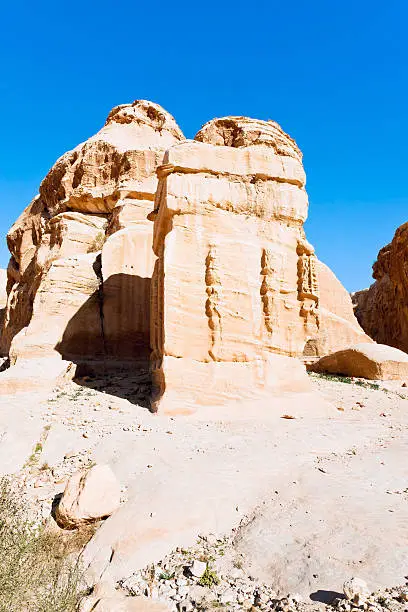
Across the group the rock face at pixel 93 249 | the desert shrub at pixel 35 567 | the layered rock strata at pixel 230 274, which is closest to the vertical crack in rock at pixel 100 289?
the rock face at pixel 93 249

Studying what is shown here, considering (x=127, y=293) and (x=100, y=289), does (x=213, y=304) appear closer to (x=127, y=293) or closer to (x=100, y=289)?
(x=127, y=293)

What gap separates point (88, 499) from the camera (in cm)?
441

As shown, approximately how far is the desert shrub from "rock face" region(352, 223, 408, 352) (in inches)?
787

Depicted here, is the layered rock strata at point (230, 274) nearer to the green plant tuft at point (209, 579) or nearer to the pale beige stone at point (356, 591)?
the green plant tuft at point (209, 579)

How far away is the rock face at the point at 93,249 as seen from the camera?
11.7m

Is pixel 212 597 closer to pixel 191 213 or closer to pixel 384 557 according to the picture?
pixel 384 557

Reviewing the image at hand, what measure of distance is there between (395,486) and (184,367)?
458 centimetres

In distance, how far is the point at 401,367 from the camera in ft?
41.4

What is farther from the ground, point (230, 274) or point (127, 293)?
point (127, 293)

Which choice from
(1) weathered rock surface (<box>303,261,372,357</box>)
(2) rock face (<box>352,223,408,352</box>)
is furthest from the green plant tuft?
(2) rock face (<box>352,223,408,352</box>)

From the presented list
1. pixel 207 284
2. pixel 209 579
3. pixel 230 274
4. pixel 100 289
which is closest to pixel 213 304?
pixel 207 284

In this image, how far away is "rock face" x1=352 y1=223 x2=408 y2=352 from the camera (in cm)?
2125

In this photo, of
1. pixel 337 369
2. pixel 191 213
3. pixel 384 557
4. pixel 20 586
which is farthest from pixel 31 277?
pixel 384 557

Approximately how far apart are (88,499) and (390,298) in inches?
861
